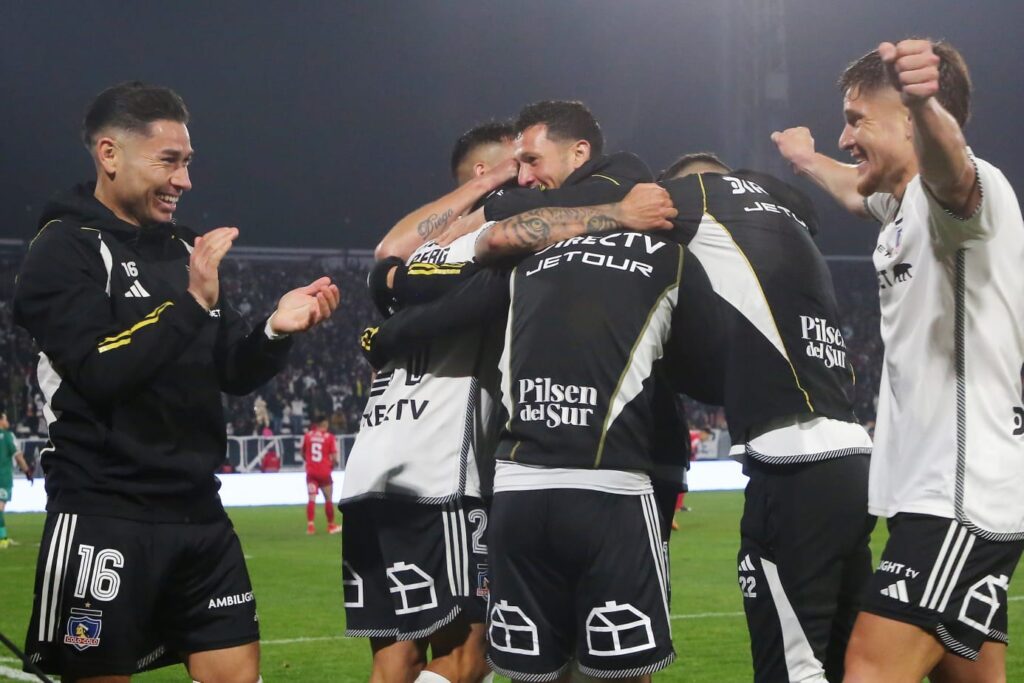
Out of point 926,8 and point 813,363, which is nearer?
point 813,363

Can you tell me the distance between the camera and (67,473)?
3773 millimetres

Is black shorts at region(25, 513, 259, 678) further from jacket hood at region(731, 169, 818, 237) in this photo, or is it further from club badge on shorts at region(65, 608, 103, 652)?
jacket hood at region(731, 169, 818, 237)

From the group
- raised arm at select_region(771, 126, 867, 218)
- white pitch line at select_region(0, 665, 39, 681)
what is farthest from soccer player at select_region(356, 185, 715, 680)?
white pitch line at select_region(0, 665, 39, 681)

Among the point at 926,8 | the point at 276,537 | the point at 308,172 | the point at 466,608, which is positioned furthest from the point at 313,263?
the point at 466,608

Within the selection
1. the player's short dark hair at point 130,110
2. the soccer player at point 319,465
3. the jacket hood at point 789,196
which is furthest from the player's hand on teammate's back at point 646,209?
the soccer player at point 319,465

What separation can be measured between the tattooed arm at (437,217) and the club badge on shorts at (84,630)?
1.84 meters

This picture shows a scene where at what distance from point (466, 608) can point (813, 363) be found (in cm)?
152

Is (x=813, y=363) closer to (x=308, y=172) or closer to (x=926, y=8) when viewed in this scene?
(x=926, y=8)

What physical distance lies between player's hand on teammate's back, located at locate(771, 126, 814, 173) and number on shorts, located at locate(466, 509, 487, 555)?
1810 mm

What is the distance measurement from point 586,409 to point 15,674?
5222mm

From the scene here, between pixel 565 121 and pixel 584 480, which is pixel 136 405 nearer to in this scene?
pixel 584 480

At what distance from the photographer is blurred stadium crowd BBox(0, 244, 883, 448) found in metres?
31.5

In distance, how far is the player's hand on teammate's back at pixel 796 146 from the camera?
4.85 meters

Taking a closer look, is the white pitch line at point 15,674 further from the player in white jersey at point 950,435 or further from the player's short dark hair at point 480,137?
the player in white jersey at point 950,435
